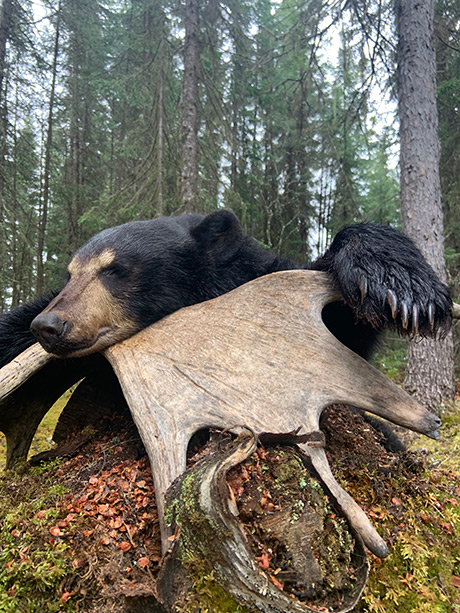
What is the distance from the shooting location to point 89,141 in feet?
47.0

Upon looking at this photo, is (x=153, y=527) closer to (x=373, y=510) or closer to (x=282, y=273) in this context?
(x=373, y=510)

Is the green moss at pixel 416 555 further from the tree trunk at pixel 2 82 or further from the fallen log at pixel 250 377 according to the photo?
the tree trunk at pixel 2 82

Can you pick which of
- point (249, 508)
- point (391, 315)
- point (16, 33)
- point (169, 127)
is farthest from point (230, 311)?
point (16, 33)

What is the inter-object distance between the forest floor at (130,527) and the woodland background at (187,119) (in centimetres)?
593

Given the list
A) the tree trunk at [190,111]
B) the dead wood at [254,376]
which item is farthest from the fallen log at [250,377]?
the tree trunk at [190,111]

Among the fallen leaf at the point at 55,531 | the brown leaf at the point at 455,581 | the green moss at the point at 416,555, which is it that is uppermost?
the fallen leaf at the point at 55,531

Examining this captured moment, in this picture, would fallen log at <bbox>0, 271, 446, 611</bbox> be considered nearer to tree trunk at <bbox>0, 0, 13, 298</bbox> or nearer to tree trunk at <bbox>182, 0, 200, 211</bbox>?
tree trunk at <bbox>182, 0, 200, 211</bbox>

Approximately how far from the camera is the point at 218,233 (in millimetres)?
2508

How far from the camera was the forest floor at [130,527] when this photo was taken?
1.15 m

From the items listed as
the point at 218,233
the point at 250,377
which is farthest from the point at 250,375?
the point at 218,233

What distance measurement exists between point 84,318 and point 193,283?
2.35 ft

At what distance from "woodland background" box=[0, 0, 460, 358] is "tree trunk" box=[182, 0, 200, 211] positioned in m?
0.02

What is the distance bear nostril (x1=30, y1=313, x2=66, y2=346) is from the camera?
1.76 metres

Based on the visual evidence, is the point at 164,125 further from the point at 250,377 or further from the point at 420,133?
the point at 250,377
